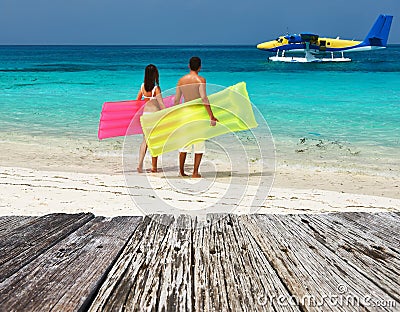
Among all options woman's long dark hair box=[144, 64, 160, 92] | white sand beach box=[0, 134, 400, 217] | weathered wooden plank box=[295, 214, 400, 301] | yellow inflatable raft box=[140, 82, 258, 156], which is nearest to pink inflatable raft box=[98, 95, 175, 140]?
woman's long dark hair box=[144, 64, 160, 92]

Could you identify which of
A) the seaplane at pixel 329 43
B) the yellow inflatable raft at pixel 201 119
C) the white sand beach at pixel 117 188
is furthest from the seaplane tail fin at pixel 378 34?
the yellow inflatable raft at pixel 201 119

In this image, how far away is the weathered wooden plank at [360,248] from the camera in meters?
1.42

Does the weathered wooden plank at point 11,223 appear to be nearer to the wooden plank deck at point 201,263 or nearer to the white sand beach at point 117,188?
the wooden plank deck at point 201,263

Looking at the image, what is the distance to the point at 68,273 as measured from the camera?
141cm

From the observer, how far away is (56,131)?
12.2 m

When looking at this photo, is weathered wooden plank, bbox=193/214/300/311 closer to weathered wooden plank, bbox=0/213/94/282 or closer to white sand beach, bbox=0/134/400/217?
weathered wooden plank, bbox=0/213/94/282

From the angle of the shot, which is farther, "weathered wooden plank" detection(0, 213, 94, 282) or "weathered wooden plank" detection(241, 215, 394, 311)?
"weathered wooden plank" detection(0, 213, 94, 282)

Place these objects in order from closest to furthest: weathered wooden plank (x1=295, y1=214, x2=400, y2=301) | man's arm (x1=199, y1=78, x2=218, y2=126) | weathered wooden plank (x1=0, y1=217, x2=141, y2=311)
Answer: weathered wooden plank (x1=0, y1=217, x2=141, y2=311)
weathered wooden plank (x1=295, y1=214, x2=400, y2=301)
man's arm (x1=199, y1=78, x2=218, y2=126)

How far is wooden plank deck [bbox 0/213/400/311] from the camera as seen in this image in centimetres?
125

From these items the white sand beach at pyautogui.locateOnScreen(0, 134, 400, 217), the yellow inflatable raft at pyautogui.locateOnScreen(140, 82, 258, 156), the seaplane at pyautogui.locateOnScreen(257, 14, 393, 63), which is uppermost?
the seaplane at pyautogui.locateOnScreen(257, 14, 393, 63)

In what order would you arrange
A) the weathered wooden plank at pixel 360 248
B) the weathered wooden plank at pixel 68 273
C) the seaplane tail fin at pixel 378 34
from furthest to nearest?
the seaplane tail fin at pixel 378 34 < the weathered wooden plank at pixel 360 248 < the weathered wooden plank at pixel 68 273

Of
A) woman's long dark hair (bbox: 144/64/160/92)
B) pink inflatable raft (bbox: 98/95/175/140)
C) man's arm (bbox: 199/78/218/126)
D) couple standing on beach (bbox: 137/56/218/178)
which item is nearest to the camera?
man's arm (bbox: 199/78/218/126)

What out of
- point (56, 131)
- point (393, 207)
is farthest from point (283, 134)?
point (393, 207)

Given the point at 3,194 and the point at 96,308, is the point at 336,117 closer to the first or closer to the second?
the point at 3,194
